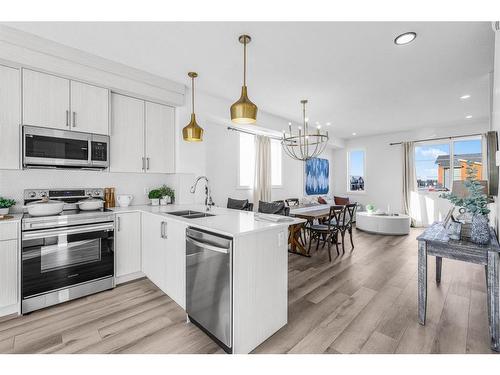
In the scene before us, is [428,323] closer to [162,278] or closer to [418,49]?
[162,278]

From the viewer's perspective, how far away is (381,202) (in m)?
7.52

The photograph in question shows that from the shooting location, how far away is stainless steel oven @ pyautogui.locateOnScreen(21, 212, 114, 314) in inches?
88.2

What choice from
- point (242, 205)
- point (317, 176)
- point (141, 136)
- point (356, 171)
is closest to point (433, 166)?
point (356, 171)

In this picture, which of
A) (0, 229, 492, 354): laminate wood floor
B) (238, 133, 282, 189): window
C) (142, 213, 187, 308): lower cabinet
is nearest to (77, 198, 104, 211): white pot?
(142, 213, 187, 308): lower cabinet

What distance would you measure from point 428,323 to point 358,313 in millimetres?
585

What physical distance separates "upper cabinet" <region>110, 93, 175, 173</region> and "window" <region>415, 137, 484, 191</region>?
701 cm

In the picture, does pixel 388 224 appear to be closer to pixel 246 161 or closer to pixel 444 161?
pixel 444 161

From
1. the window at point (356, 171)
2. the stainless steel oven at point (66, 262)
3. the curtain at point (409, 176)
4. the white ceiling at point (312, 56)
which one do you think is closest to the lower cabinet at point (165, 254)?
the stainless steel oven at point (66, 262)

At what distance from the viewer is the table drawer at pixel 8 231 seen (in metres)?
2.13

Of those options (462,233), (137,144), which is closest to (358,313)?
(462,233)

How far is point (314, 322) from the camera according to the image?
213 centimetres

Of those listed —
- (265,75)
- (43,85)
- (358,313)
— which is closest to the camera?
(358,313)

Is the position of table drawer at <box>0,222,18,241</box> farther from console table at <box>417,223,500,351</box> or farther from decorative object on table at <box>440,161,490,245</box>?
decorative object on table at <box>440,161,490,245</box>
